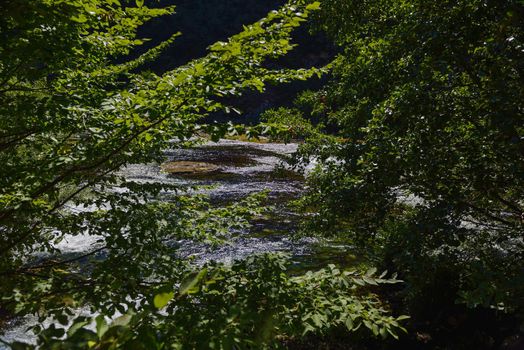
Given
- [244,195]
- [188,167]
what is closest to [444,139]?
[244,195]

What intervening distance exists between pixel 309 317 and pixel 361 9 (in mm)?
6631

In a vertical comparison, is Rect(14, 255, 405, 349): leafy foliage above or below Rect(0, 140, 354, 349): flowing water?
above

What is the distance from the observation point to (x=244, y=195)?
16406 mm

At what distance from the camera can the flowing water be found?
10094 millimetres

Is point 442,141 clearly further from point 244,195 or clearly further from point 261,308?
point 244,195

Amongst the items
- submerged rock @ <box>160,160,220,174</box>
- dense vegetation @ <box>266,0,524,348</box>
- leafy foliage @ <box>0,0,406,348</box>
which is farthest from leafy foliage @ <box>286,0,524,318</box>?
submerged rock @ <box>160,160,220,174</box>

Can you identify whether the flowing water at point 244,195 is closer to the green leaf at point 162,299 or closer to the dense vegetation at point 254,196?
the dense vegetation at point 254,196

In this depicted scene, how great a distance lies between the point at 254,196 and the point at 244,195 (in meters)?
11.5

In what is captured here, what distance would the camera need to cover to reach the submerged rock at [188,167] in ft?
71.0

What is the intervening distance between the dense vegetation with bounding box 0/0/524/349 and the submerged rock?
49.2 ft

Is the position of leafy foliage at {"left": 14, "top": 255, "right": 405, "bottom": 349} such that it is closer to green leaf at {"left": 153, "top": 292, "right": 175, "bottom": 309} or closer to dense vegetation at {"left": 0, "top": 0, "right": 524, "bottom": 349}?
dense vegetation at {"left": 0, "top": 0, "right": 524, "bottom": 349}

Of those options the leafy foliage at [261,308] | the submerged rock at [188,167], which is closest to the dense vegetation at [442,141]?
the leafy foliage at [261,308]

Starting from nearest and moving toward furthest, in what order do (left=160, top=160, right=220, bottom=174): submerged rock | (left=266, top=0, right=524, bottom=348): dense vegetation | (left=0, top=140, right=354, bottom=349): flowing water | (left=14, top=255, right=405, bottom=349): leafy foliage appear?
(left=14, top=255, right=405, bottom=349): leafy foliage → (left=266, top=0, right=524, bottom=348): dense vegetation → (left=0, top=140, right=354, bottom=349): flowing water → (left=160, top=160, right=220, bottom=174): submerged rock

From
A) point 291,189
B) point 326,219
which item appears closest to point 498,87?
point 326,219
